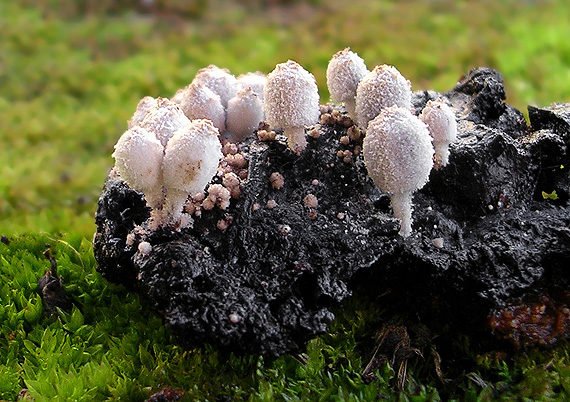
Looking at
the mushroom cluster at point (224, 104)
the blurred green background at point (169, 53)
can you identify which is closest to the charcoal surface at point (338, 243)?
the mushroom cluster at point (224, 104)

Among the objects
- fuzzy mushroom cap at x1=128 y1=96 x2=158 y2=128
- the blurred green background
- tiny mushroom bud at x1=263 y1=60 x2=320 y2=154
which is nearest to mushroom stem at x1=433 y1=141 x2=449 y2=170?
tiny mushroom bud at x1=263 y1=60 x2=320 y2=154

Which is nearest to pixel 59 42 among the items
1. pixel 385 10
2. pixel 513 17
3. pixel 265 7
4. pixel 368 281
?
pixel 265 7

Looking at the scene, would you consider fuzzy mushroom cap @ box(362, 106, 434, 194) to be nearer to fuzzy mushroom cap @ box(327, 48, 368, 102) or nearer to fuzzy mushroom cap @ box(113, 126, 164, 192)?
fuzzy mushroom cap @ box(327, 48, 368, 102)

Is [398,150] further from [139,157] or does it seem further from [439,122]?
[139,157]


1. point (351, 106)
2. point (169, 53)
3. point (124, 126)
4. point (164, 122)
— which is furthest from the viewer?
point (169, 53)

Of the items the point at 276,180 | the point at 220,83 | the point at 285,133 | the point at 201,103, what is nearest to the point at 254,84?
the point at 220,83

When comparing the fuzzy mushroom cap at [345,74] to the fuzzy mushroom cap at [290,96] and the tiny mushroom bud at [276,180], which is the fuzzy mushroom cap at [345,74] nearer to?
the fuzzy mushroom cap at [290,96]
